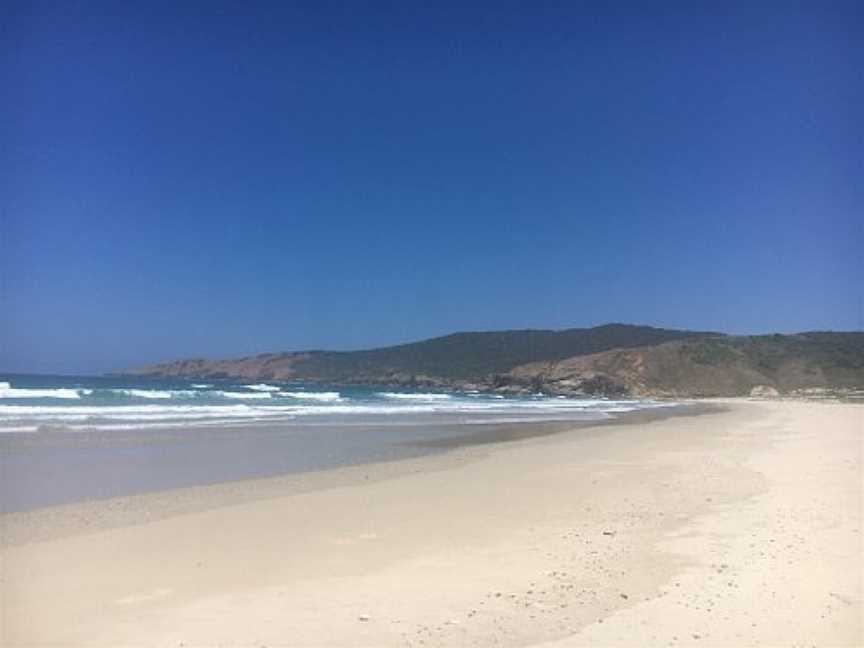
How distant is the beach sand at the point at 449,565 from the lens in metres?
5.39

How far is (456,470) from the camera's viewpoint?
15125 millimetres

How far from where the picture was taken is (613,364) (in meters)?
96.6

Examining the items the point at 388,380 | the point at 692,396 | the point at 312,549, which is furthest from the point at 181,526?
the point at 388,380

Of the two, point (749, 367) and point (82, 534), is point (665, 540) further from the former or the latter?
point (749, 367)

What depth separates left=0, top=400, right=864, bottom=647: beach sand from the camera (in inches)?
212

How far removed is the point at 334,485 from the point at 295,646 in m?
7.68

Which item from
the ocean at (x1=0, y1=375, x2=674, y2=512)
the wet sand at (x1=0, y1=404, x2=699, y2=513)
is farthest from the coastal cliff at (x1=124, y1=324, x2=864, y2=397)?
the wet sand at (x1=0, y1=404, x2=699, y2=513)

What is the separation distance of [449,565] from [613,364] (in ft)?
302

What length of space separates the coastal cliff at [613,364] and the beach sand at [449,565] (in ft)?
253

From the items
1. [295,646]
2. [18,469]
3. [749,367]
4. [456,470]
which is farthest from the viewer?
[749,367]

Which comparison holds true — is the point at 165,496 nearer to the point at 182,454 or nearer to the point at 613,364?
the point at 182,454

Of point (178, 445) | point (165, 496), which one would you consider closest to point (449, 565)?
point (165, 496)

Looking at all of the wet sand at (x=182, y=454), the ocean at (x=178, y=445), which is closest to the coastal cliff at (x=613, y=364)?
the ocean at (x=178, y=445)

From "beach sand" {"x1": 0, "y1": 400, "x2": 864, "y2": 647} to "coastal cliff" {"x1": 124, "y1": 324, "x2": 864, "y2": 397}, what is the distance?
253 feet
